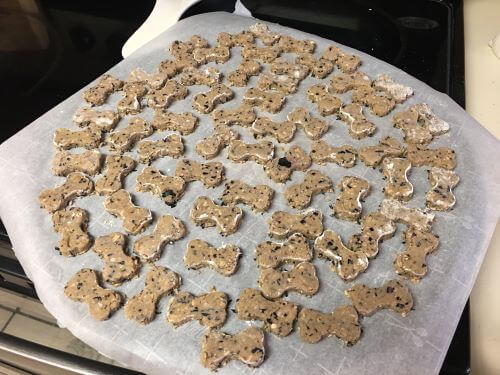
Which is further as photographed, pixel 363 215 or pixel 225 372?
pixel 363 215

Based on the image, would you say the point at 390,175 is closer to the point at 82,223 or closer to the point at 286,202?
the point at 286,202

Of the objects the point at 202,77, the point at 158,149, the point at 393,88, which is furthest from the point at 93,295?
the point at 393,88

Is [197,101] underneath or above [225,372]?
above

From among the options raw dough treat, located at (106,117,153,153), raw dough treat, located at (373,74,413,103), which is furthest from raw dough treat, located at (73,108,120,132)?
raw dough treat, located at (373,74,413,103)

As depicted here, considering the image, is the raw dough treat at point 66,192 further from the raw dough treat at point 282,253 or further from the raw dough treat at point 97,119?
the raw dough treat at point 282,253

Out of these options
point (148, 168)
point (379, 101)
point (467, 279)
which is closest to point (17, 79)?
point (148, 168)

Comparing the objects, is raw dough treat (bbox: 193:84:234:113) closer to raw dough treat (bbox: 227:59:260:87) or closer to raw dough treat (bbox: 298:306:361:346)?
A: raw dough treat (bbox: 227:59:260:87)

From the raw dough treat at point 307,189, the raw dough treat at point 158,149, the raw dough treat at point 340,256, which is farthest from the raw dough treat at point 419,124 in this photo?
the raw dough treat at point 158,149

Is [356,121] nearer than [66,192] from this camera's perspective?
No

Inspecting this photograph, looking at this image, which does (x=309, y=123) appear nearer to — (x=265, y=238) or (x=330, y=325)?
(x=265, y=238)
